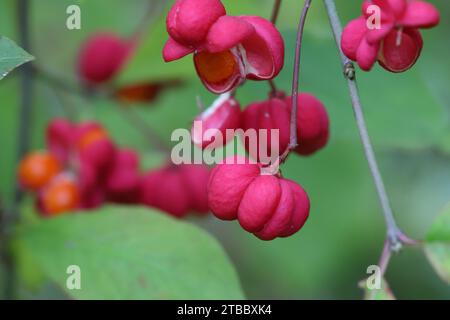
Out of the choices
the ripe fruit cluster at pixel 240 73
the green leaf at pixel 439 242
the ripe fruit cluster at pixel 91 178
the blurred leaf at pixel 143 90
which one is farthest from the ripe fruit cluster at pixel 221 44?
the blurred leaf at pixel 143 90

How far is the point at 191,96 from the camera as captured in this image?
2602 mm

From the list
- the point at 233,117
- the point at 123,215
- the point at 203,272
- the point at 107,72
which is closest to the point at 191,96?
the point at 107,72

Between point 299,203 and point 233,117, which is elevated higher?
point 233,117

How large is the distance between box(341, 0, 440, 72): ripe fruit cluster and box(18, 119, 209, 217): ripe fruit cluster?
34.2 inches

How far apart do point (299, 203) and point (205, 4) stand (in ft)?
0.93

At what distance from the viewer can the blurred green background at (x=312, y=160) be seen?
2160 mm

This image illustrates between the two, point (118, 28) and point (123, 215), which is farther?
point (118, 28)

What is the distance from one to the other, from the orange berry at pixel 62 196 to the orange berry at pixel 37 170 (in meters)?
0.03

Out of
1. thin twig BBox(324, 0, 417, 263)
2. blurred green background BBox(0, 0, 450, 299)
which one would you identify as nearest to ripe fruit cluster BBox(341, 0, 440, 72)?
thin twig BBox(324, 0, 417, 263)

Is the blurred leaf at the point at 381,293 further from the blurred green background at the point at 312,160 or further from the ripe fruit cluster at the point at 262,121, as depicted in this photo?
the blurred green background at the point at 312,160

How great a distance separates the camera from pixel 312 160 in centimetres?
267

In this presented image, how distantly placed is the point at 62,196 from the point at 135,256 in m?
0.35

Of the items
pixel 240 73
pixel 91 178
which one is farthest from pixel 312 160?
pixel 240 73
